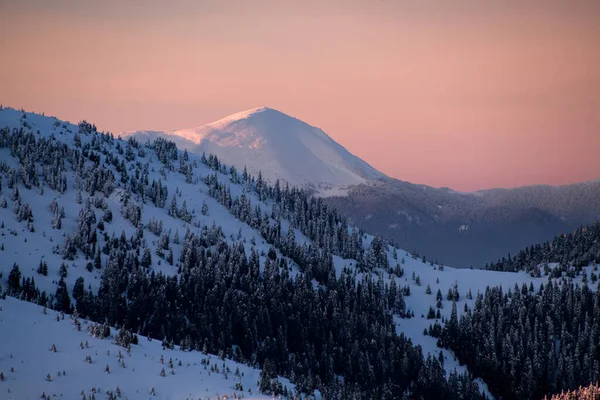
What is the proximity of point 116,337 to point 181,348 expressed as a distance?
1402cm

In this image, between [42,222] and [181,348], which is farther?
[42,222]

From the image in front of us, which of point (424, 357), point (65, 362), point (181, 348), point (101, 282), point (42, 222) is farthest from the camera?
point (424, 357)

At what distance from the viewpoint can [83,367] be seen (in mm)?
85812

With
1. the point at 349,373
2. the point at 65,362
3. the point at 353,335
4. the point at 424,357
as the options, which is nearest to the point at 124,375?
the point at 65,362

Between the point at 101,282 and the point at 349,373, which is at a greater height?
the point at 101,282

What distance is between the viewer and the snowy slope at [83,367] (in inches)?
3177

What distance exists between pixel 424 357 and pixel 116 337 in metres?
124

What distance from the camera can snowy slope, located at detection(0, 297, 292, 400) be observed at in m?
80.7

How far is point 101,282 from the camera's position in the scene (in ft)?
556

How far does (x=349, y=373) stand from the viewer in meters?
179

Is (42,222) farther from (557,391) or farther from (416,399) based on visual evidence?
(557,391)

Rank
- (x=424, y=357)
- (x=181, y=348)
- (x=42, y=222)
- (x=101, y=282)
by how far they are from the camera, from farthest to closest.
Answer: (x=424, y=357) → (x=42, y=222) → (x=101, y=282) → (x=181, y=348)

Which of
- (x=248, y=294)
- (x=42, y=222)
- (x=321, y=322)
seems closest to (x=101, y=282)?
(x=42, y=222)

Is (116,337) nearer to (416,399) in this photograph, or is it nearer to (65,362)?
(65,362)
